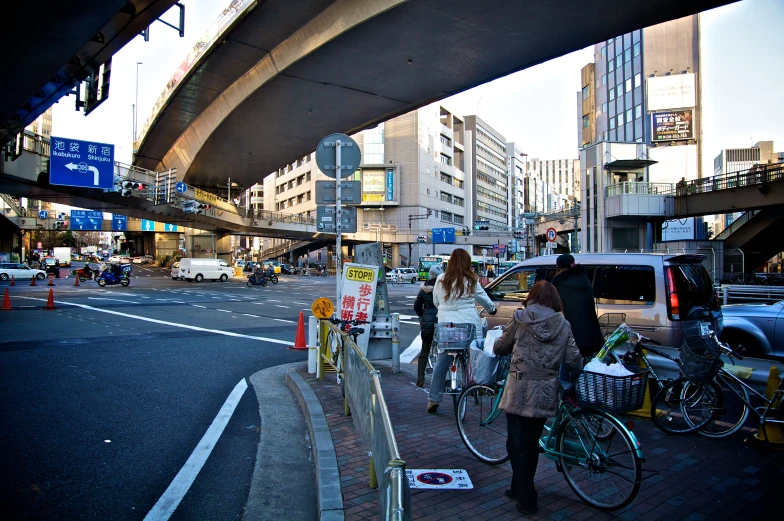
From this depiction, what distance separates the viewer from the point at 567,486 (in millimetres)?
4195

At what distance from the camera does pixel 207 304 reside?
2253cm

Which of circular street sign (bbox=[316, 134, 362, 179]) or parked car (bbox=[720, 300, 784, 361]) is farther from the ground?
circular street sign (bbox=[316, 134, 362, 179])

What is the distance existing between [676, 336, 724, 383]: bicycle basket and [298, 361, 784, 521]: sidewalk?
695 mm

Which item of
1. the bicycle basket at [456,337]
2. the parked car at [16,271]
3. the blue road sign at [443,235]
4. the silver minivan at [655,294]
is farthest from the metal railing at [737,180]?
the parked car at [16,271]

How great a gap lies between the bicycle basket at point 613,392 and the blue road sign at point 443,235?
6578 cm

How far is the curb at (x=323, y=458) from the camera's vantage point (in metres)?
3.63

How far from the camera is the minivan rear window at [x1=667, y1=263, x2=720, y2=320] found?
6699 millimetres

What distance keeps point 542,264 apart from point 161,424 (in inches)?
227

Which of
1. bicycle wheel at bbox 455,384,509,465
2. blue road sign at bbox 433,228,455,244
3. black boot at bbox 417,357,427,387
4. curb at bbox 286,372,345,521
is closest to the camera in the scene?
curb at bbox 286,372,345,521

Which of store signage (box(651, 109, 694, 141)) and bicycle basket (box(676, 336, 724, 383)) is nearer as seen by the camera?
bicycle basket (box(676, 336, 724, 383))

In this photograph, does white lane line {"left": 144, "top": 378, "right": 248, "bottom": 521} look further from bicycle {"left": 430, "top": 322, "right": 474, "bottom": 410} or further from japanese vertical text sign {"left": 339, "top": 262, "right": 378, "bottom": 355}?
bicycle {"left": 430, "top": 322, "right": 474, "bottom": 410}

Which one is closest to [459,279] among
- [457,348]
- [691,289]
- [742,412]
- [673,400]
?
[457,348]

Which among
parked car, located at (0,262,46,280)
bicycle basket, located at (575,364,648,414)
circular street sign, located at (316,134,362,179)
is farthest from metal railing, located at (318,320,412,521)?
parked car, located at (0,262,46,280)

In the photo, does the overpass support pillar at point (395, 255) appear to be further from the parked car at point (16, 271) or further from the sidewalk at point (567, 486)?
the sidewalk at point (567, 486)
